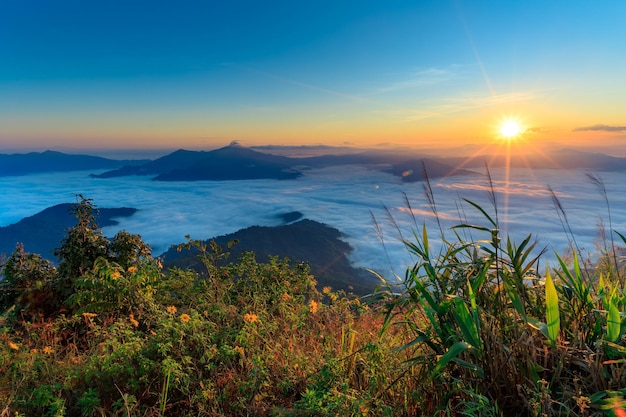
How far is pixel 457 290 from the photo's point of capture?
1945 millimetres

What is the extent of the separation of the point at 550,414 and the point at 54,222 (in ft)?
435

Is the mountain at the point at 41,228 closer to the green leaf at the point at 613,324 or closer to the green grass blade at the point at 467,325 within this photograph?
the green grass blade at the point at 467,325

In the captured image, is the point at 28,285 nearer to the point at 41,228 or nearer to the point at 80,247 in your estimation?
the point at 80,247

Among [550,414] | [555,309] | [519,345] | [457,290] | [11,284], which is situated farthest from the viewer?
[11,284]

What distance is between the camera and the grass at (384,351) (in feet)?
5.07

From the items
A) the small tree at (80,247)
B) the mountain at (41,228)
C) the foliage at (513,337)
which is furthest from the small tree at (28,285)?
the mountain at (41,228)

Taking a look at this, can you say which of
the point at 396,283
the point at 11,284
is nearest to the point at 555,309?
the point at 396,283

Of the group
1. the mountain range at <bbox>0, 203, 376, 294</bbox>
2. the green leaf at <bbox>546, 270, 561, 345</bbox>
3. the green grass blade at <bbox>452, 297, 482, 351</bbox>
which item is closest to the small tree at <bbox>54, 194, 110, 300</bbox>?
the green grass blade at <bbox>452, 297, 482, 351</bbox>

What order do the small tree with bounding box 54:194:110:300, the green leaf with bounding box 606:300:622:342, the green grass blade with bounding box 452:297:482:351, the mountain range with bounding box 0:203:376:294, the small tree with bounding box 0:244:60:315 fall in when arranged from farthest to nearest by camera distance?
the mountain range with bounding box 0:203:376:294, the small tree with bounding box 54:194:110:300, the small tree with bounding box 0:244:60:315, the green grass blade with bounding box 452:297:482:351, the green leaf with bounding box 606:300:622:342

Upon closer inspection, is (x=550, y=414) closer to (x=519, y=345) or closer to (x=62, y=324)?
(x=519, y=345)

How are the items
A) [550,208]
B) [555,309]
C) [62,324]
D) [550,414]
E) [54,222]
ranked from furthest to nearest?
1. [54,222]
2. [62,324]
3. [550,208]
4. [555,309]
5. [550,414]

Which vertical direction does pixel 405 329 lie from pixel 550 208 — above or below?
below

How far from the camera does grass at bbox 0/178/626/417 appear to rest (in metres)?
1.54

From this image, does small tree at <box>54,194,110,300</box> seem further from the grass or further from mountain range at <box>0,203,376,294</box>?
mountain range at <box>0,203,376,294</box>
